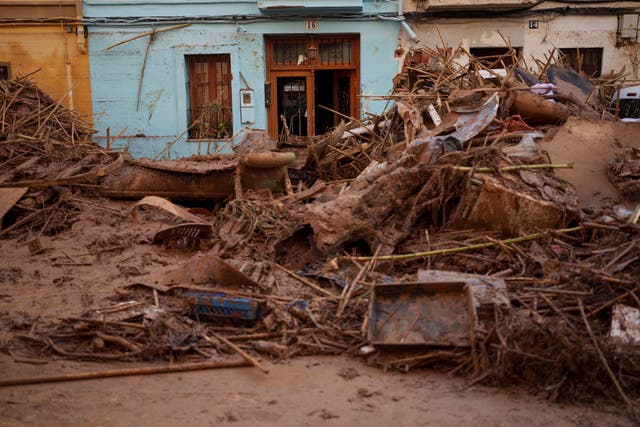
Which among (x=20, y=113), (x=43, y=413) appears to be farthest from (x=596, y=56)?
(x=43, y=413)

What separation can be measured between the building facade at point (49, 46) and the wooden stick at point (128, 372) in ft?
39.5

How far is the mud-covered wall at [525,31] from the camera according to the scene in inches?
607

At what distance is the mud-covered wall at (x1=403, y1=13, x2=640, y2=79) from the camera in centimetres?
1541

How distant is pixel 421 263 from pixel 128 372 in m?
2.90

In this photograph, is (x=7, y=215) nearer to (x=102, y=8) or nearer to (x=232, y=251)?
(x=232, y=251)

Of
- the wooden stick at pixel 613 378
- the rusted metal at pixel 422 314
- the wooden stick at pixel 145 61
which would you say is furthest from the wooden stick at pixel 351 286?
the wooden stick at pixel 145 61

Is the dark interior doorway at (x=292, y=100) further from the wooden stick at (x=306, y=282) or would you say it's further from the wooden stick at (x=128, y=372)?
the wooden stick at (x=128, y=372)

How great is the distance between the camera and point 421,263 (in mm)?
6074

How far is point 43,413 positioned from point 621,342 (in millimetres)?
3652

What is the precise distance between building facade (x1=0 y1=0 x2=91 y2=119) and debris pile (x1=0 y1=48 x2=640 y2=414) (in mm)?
7318

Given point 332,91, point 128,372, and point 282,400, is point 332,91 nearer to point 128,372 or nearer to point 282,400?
point 128,372

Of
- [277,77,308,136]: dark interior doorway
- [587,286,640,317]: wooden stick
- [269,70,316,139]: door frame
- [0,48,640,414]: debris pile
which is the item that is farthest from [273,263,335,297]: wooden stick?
[277,77,308,136]: dark interior doorway

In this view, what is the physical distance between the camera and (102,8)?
49.8ft

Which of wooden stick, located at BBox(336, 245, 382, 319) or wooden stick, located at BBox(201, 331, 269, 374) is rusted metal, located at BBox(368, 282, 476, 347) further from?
wooden stick, located at BBox(201, 331, 269, 374)
